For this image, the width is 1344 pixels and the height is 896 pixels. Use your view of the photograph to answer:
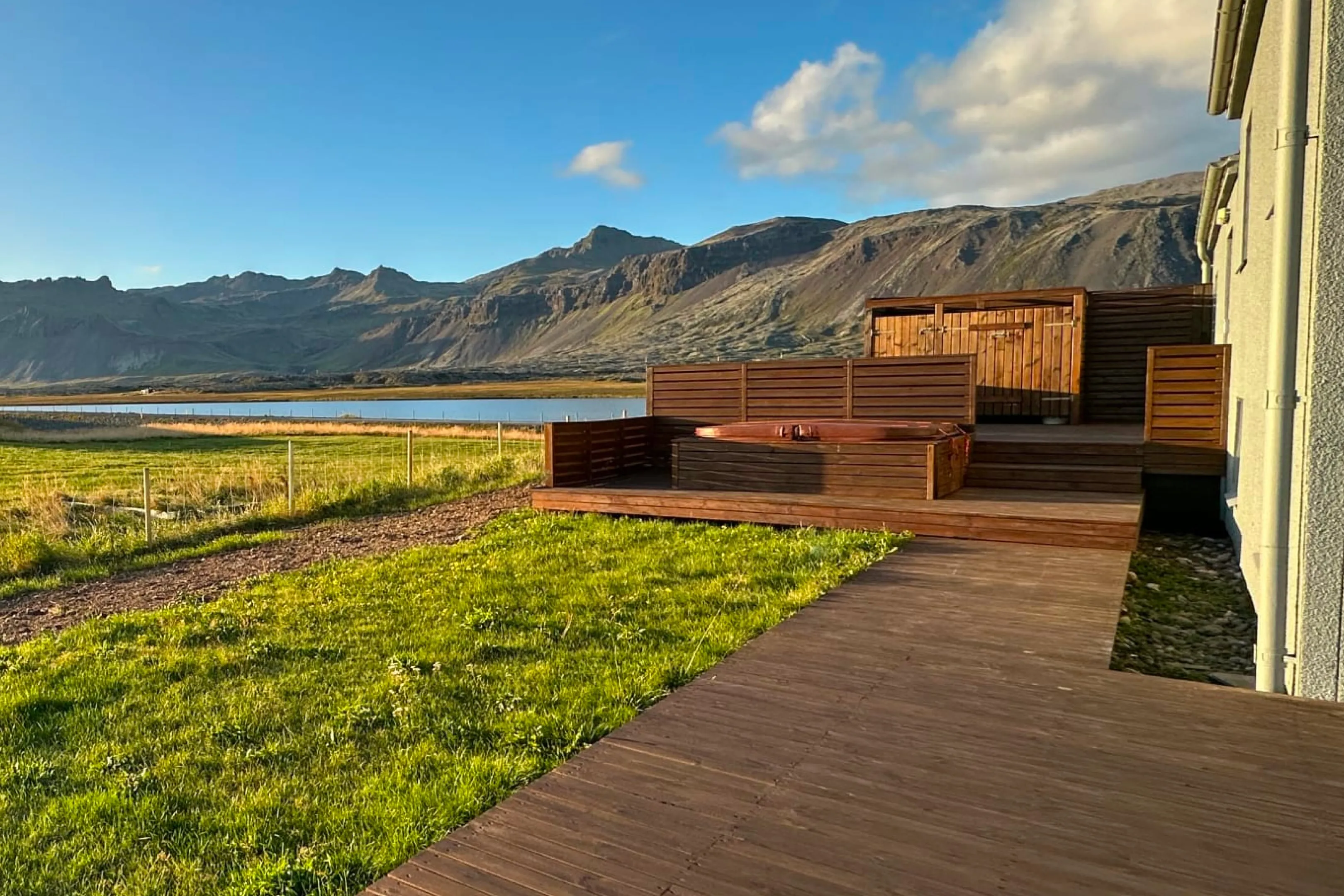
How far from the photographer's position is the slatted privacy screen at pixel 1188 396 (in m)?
8.76

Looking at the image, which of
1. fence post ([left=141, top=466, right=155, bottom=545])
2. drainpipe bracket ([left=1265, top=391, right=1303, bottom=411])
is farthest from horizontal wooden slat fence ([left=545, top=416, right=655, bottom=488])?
drainpipe bracket ([left=1265, top=391, right=1303, bottom=411])

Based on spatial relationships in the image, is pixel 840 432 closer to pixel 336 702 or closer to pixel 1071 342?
pixel 1071 342

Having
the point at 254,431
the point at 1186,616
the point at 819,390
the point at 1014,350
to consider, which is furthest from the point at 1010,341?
the point at 254,431

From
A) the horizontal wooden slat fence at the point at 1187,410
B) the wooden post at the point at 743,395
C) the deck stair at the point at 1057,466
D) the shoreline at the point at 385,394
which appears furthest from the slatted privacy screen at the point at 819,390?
the shoreline at the point at 385,394

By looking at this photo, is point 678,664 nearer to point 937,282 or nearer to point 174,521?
point 174,521

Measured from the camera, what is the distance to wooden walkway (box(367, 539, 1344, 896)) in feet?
7.68

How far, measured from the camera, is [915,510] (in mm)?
7609

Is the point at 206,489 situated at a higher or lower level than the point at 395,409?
lower

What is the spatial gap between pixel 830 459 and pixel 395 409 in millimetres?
81534

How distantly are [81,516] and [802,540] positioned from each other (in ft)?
37.2

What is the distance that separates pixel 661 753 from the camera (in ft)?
10.5

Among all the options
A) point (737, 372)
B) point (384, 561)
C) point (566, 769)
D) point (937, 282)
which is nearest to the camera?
point (566, 769)

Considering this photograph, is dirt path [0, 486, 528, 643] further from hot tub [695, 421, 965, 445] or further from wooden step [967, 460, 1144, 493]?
wooden step [967, 460, 1144, 493]

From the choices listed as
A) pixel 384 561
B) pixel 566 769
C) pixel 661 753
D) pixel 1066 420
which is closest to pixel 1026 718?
pixel 661 753
